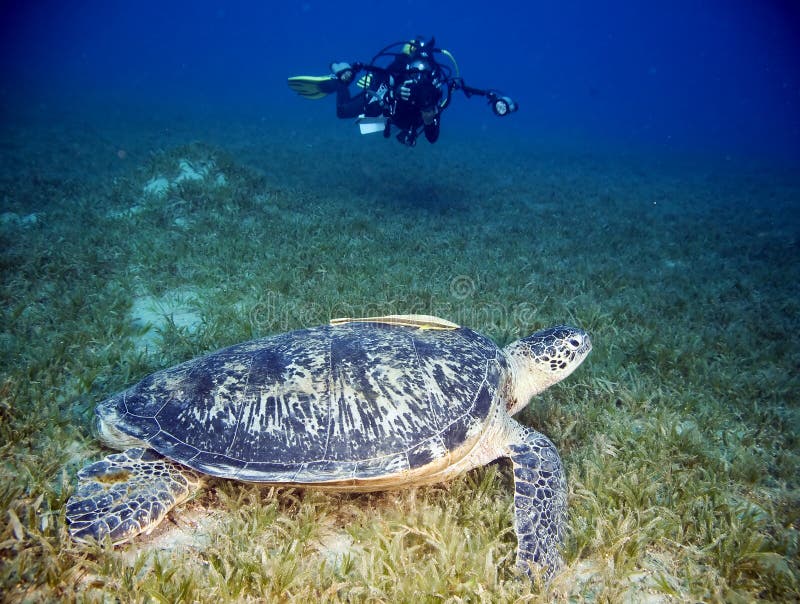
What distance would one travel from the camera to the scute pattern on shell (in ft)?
7.43

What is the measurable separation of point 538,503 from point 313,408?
1.43 metres

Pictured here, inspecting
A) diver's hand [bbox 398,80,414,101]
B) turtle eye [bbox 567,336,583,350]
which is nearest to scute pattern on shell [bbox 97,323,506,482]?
turtle eye [bbox 567,336,583,350]

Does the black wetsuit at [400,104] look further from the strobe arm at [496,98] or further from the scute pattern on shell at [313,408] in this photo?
the scute pattern on shell at [313,408]

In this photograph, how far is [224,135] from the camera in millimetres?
18344

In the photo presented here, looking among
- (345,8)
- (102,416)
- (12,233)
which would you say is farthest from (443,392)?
(345,8)

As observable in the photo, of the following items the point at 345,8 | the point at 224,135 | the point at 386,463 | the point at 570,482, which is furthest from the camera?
the point at 345,8

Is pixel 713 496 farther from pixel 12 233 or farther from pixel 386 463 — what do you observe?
pixel 12 233

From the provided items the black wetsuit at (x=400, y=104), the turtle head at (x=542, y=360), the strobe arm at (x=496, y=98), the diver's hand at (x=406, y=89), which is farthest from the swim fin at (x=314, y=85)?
the turtle head at (x=542, y=360)

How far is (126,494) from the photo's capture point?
7.35ft

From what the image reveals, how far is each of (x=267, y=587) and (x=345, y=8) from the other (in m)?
181

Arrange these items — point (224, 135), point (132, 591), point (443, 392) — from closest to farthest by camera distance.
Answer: point (132, 591)
point (443, 392)
point (224, 135)

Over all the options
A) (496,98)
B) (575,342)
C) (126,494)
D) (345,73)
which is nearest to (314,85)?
(345,73)

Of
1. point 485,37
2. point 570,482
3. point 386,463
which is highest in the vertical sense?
point 485,37

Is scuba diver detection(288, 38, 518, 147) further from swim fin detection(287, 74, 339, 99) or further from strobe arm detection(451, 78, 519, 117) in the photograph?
swim fin detection(287, 74, 339, 99)
